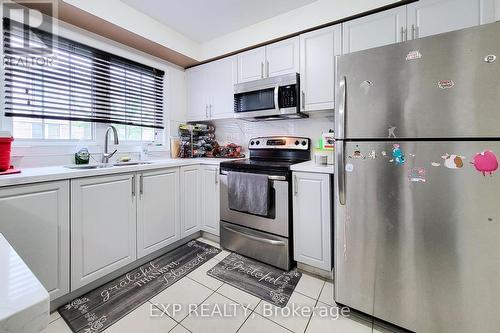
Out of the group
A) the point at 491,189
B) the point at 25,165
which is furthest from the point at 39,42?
the point at 491,189

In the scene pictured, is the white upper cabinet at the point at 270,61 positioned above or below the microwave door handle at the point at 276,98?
above

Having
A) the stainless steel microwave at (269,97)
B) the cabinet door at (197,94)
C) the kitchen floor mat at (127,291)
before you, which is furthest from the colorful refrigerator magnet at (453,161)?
the cabinet door at (197,94)

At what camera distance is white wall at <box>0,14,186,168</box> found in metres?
1.79

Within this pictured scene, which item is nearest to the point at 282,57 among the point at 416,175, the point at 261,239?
the point at 416,175

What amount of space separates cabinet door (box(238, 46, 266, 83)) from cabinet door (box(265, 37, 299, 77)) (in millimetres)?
62

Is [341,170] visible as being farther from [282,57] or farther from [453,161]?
[282,57]

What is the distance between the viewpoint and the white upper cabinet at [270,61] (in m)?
2.25

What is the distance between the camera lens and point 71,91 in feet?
6.72

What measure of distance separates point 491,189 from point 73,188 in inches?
96.2

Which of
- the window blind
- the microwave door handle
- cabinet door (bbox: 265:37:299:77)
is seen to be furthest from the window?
the microwave door handle

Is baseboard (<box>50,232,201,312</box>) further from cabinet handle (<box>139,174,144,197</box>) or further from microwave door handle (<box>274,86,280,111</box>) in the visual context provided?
microwave door handle (<box>274,86,280,111</box>)

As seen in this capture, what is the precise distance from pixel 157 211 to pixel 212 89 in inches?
64.6

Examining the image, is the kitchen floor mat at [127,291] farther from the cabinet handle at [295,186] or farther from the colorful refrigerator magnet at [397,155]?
the colorful refrigerator magnet at [397,155]

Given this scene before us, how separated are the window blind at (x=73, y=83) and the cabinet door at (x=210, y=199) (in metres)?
1.01
